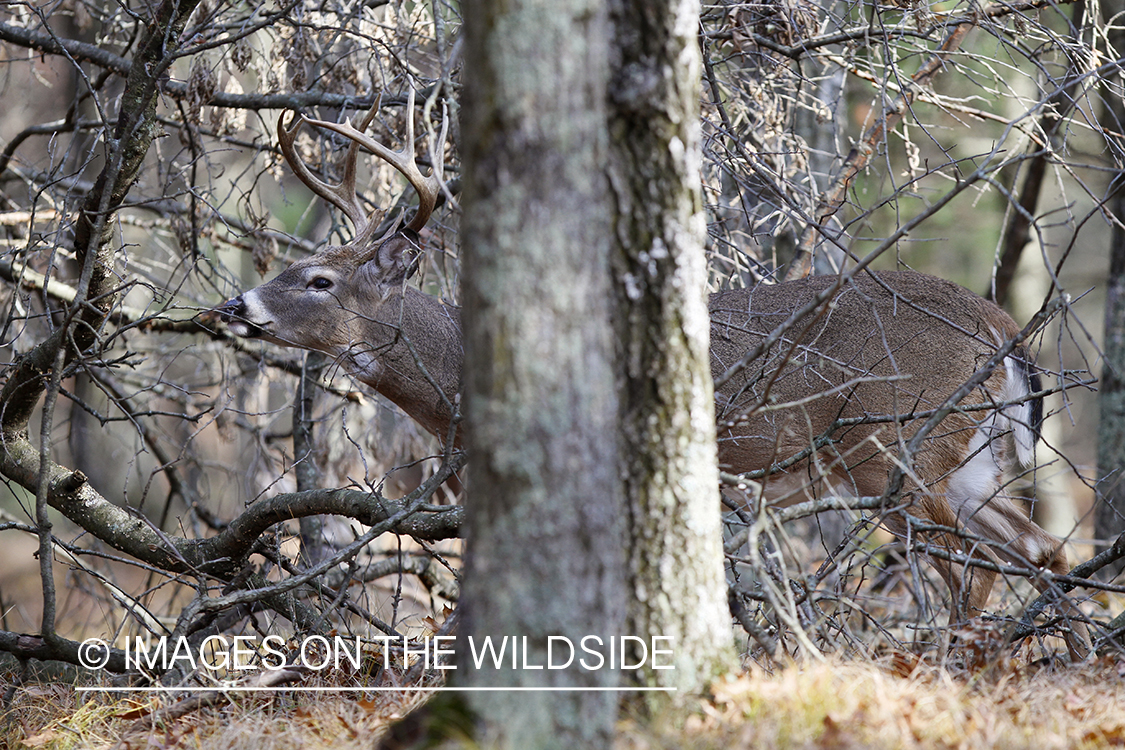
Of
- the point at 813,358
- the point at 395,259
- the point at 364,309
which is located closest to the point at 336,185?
the point at 395,259

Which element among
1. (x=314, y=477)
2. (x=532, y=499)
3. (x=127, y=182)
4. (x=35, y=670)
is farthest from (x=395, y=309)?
(x=532, y=499)

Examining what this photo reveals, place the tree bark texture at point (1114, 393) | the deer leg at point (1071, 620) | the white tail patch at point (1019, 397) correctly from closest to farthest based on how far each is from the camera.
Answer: the deer leg at point (1071, 620) < the white tail patch at point (1019, 397) < the tree bark texture at point (1114, 393)

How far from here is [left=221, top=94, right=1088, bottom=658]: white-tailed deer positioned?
5.04 meters

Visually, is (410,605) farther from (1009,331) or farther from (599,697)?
(599,697)

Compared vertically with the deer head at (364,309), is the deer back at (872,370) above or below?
below

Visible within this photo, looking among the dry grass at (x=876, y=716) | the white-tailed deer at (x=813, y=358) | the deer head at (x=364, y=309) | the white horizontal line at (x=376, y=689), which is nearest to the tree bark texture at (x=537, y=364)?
the white horizontal line at (x=376, y=689)

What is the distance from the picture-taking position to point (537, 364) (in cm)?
227

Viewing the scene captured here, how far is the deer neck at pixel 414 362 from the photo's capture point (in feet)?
18.2

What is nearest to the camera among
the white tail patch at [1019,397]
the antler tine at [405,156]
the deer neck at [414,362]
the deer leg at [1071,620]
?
the deer leg at [1071,620]

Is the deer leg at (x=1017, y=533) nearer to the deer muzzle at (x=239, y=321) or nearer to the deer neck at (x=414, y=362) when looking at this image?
the deer neck at (x=414, y=362)

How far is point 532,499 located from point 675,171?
2.90 feet

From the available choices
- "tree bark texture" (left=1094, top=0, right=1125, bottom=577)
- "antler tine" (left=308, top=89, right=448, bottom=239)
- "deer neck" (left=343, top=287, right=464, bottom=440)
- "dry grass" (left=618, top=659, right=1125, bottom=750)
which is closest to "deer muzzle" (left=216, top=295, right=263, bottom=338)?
"deer neck" (left=343, top=287, right=464, bottom=440)

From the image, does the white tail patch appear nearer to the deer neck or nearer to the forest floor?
the forest floor

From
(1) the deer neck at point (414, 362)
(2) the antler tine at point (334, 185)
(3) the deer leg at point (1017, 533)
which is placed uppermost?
(2) the antler tine at point (334, 185)
